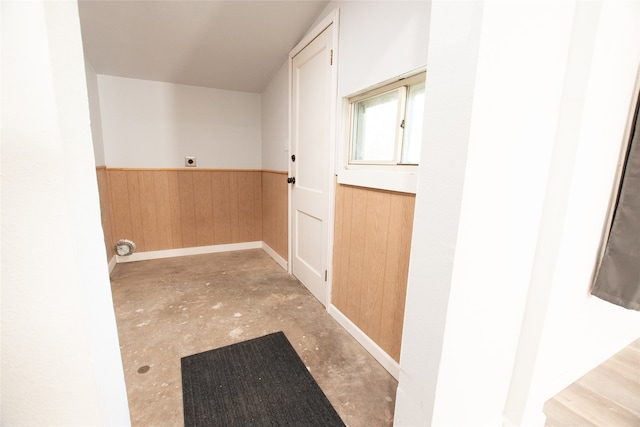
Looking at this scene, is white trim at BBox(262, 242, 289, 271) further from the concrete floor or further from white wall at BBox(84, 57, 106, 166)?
white wall at BBox(84, 57, 106, 166)

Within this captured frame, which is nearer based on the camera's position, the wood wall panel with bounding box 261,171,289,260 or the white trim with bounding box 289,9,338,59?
the white trim with bounding box 289,9,338,59

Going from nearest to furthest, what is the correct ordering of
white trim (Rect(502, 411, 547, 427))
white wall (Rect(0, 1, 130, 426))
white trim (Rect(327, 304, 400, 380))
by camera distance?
white wall (Rect(0, 1, 130, 426))
white trim (Rect(502, 411, 547, 427))
white trim (Rect(327, 304, 400, 380))

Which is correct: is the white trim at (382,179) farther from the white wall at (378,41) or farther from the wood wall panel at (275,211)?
the wood wall panel at (275,211)

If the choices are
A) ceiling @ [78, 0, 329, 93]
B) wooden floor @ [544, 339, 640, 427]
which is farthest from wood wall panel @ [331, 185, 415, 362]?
ceiling @ [78, 0, 329, 93]

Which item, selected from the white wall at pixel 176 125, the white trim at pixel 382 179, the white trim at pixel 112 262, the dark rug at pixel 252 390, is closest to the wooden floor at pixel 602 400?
the dark rug at pixel 252 390

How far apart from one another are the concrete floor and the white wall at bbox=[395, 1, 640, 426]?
1.61 ft

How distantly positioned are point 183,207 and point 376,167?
8.02 feet

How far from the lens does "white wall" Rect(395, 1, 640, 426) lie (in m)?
0.65

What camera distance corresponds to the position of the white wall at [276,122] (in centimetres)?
261

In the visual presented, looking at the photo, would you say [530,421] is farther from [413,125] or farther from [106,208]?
[106,208]

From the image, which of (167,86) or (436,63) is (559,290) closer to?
(436,63)

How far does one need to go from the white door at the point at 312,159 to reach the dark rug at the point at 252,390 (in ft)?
2.21

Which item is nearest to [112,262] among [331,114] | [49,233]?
[331,114]

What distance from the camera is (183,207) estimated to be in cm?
312
